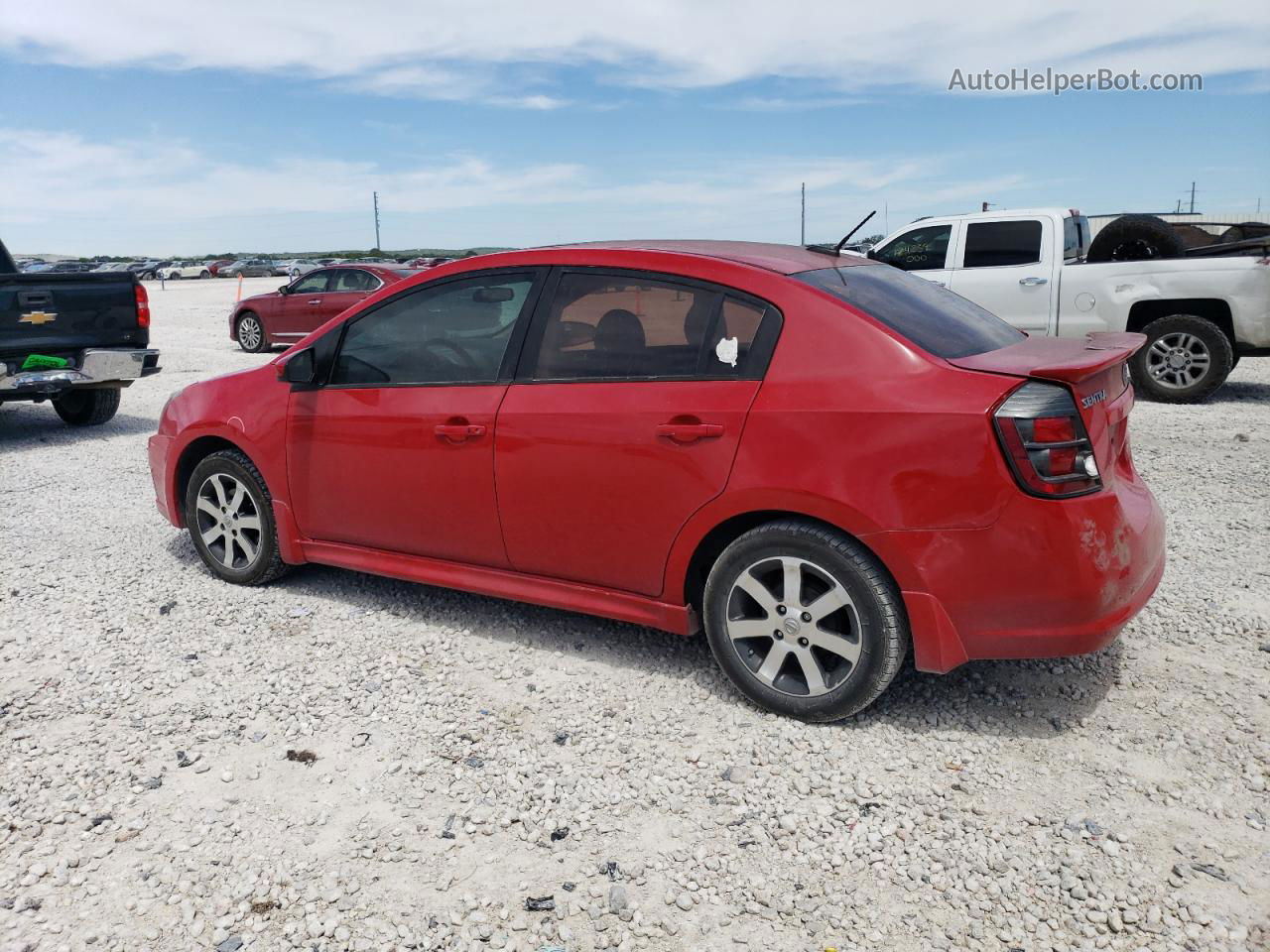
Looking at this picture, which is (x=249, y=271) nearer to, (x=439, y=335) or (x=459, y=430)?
(x=439, y=335)

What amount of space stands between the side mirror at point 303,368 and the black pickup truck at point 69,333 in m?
5.44

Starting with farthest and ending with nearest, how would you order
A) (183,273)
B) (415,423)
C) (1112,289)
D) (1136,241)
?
(183,273)
(1136,241)
(1112,289)
(415,423)

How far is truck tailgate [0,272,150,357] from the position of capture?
29.4ft

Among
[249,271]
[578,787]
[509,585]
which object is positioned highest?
[249,271]

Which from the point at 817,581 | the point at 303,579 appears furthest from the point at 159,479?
the point at 817,581

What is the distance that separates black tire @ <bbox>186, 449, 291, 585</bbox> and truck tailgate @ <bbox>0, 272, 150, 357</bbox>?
15.6 ft

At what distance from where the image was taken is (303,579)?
5422 millimetres

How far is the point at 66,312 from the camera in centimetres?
931

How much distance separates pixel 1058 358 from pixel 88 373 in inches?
A: 336

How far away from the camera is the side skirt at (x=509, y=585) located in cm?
398

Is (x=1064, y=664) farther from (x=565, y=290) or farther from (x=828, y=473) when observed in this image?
(x=565, y=290)

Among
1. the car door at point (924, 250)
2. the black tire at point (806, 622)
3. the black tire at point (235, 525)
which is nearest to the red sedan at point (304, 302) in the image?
the car door at point (924, 250)

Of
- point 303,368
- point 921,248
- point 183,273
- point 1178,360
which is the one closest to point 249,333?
point 921,248

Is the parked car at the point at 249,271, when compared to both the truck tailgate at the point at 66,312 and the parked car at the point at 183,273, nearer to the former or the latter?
the parked car at the point at 183,273
